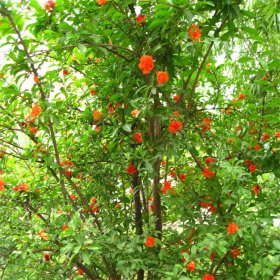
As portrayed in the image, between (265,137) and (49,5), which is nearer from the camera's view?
(49,5)

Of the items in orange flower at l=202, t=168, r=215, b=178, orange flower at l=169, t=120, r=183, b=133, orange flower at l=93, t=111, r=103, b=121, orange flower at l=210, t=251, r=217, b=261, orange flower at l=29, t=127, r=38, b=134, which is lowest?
orange flower at l=210, t=251, r=217, b=261

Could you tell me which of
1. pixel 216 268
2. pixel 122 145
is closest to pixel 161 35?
pixel 122 145

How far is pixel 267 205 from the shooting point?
181cm

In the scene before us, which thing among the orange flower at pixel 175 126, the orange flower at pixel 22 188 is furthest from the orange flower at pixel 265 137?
the orange flower at pixel 22 188

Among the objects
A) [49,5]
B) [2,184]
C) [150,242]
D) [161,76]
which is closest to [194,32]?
[161,76]

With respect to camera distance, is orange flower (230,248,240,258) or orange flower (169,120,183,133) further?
orange flower (230,248,240,258)

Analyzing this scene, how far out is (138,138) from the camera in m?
1.97

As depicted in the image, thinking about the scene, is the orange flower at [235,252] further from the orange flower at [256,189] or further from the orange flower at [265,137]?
the orange flower at [265,137]

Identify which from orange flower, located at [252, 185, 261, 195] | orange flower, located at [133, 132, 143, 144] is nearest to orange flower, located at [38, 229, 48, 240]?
orange flower, located at [133, 132, 143, 144]

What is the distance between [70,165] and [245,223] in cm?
103

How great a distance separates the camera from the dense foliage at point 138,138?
61.2 inches

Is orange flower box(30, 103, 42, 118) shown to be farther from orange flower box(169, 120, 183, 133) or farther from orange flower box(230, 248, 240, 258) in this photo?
orange flower box(230, 248, 240, 258)

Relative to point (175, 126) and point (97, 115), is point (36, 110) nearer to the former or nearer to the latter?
point (97, 115)

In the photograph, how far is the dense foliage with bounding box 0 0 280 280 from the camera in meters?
1.56
